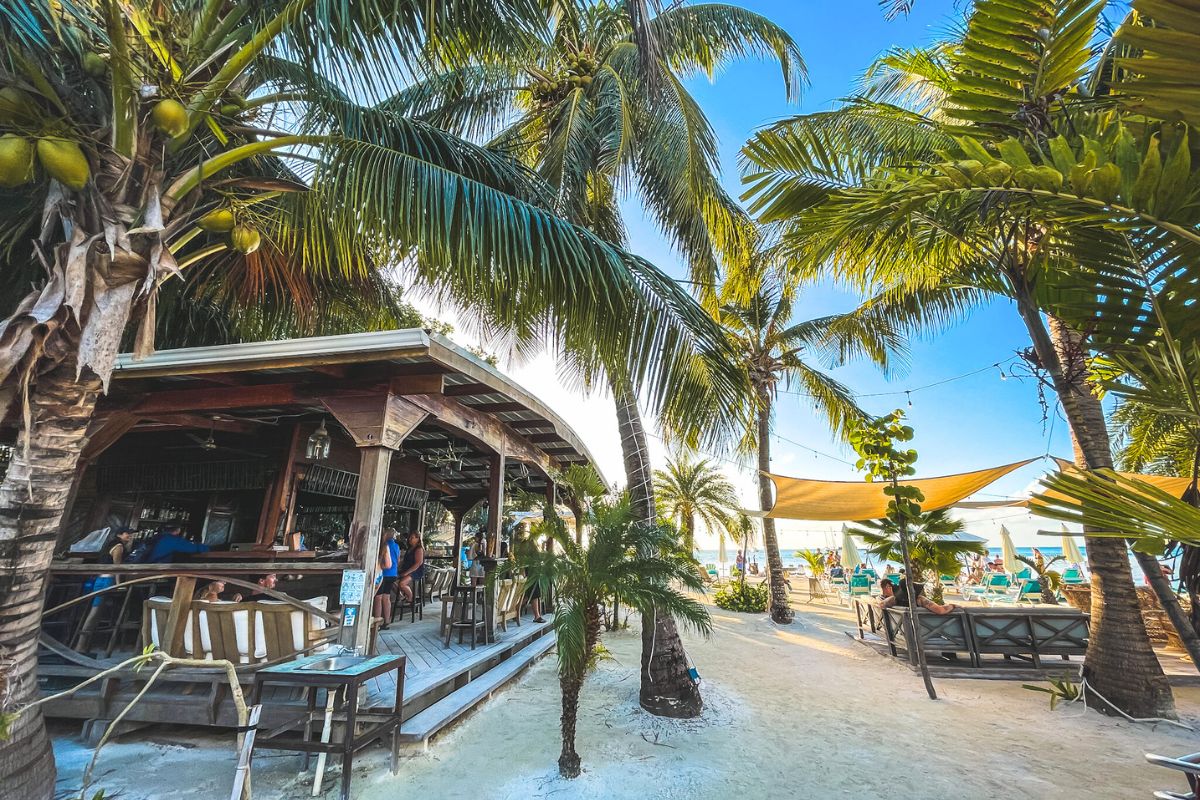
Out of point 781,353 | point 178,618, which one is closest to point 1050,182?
point 178,618

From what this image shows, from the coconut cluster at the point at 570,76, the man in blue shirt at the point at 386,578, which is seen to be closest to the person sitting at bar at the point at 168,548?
the man in blue shirt at the point at 386,578

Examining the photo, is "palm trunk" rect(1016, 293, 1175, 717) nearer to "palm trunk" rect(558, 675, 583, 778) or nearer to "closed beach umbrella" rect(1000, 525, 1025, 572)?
"palm trunk" rect(558, 675, 583, 778)

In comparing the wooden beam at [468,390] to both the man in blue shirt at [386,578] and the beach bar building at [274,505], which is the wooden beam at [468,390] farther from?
Answer: the man in blue shirt at [386,578]

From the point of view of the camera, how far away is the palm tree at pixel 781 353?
38.3 feet

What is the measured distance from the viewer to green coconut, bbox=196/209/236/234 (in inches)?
142

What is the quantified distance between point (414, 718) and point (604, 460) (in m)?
9.00

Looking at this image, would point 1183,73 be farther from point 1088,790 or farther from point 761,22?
point 761,22

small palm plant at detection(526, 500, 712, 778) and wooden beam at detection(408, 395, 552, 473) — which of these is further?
wooden beam at detection(408, 395, 552, 473)

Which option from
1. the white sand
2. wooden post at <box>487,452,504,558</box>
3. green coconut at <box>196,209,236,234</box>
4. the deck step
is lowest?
the white sand

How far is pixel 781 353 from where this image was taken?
42.8 feet

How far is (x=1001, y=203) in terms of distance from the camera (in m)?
2.21

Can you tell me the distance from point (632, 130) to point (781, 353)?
26.1 feet

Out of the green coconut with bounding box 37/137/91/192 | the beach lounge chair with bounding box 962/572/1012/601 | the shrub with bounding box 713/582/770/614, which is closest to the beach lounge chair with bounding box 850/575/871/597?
the shrub with bounding box 713/582/770/614

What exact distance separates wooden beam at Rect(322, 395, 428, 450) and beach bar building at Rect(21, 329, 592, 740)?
Answer: 16mm
